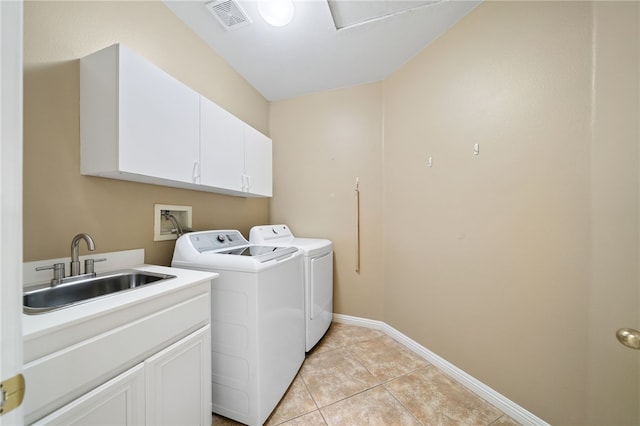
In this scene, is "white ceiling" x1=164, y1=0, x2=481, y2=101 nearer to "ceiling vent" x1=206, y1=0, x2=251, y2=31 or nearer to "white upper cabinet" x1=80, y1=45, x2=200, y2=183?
"ceiling vent" x1=206, y1=0, x2=251, y2=31

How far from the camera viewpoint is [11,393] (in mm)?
391

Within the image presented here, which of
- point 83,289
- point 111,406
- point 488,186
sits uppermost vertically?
point 488,186

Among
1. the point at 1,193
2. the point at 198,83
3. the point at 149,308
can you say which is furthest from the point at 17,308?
the point at 198,83

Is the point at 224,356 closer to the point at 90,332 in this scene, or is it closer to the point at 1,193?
the point at 90,332

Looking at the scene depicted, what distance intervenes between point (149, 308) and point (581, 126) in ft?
7.04

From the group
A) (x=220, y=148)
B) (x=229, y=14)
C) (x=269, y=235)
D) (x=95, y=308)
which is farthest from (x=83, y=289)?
(x=229, y=14)

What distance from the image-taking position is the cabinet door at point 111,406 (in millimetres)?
688

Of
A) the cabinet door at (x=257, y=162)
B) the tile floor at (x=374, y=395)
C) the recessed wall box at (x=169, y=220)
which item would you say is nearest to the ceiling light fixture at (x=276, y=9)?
the cabinet door at (x=257, y=162)

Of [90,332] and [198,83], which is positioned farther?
[198,83]

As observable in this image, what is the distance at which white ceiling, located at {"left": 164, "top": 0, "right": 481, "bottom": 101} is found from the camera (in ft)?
5.35

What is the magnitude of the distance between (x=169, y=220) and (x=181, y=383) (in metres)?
1.08

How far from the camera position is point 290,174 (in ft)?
9.36

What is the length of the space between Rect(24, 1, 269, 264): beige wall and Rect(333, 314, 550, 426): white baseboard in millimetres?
2137

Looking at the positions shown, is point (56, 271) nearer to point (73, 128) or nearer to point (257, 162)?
point (73, 128)
